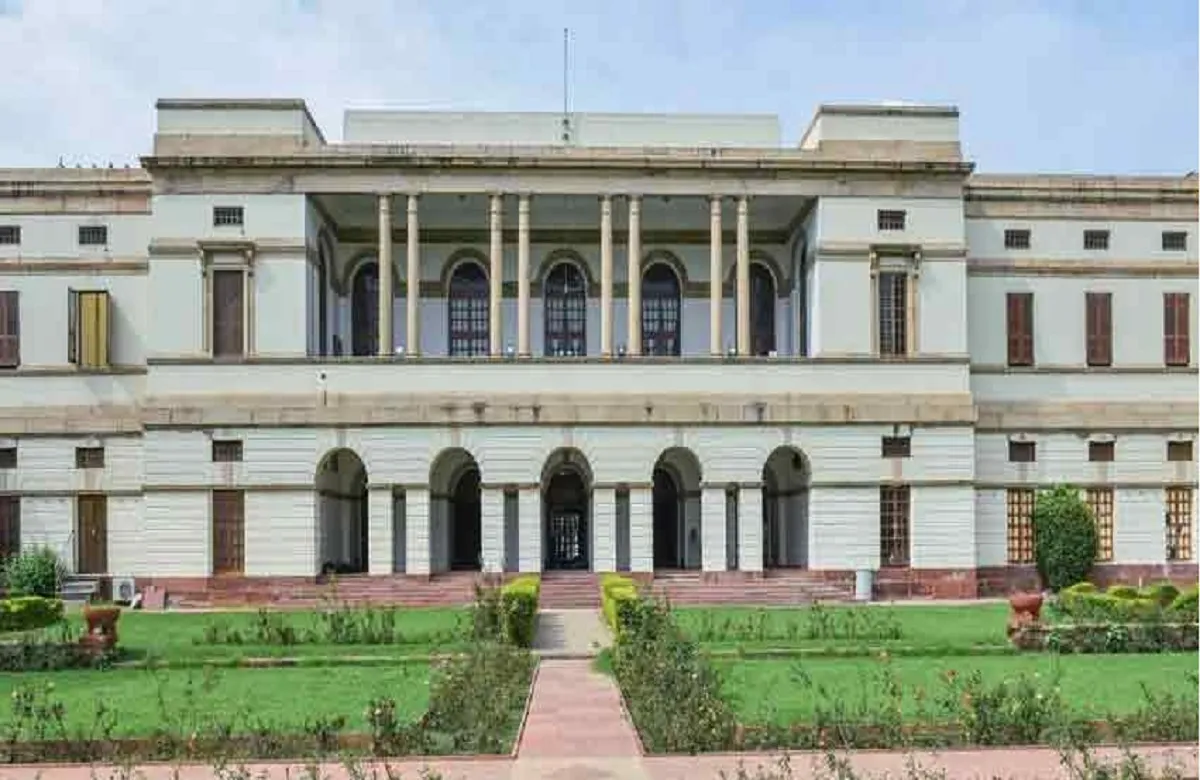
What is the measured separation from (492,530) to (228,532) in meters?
7.00

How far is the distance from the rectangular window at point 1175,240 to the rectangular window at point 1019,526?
8458 millimetres

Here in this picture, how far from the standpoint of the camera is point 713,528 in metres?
40.7

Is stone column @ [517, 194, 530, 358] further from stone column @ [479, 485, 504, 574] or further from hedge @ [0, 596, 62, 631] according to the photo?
hedge @ [0, 596, 62, 631]

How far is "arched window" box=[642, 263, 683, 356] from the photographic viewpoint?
46.4m

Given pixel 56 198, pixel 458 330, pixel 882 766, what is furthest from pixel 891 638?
pixel 56 198

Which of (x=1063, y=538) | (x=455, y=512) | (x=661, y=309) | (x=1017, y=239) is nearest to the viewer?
(x=1063, y=538)

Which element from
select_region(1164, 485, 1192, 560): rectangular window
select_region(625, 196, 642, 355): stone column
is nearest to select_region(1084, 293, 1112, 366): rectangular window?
select_region(1164, 485, 1192, 560): rectangular window

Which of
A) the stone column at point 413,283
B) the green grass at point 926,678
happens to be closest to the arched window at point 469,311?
the stone column at point 413,283

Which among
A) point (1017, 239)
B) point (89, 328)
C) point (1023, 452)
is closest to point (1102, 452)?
point (1023, 452)

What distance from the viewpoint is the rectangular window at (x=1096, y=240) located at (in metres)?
43.5

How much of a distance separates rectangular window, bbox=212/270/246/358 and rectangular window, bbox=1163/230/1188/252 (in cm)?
2651

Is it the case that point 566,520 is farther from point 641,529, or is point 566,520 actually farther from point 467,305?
point 467,305

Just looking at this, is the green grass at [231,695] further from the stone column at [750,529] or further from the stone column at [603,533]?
the stone column at [750,529]

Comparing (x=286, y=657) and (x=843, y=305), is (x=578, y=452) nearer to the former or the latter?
(x=843, y=305)
